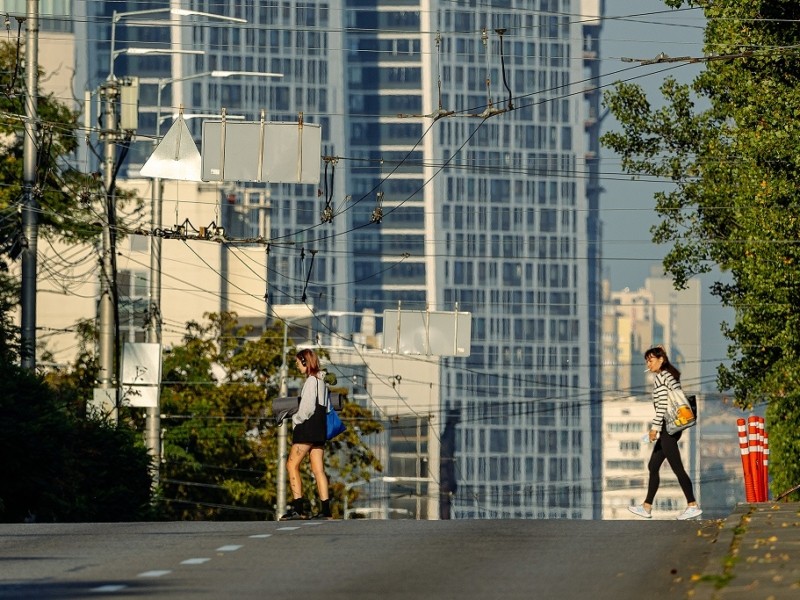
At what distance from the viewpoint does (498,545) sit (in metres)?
15.5

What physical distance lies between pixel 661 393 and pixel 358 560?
23.5 ft

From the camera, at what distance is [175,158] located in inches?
1476

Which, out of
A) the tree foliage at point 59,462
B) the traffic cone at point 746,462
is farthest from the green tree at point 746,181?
the tree foliage at point 59,462

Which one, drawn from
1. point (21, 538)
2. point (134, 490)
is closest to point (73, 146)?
point (134, 490)

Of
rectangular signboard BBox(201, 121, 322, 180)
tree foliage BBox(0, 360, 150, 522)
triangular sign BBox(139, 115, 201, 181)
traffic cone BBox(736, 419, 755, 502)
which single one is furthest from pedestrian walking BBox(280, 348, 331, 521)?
triangular sign BBox(139, 115, 201, 181)

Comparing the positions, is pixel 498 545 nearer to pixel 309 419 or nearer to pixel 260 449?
pixel 309 419

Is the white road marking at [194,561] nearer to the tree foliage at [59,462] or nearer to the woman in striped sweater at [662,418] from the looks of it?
the woman in striped sweater at [662,418]

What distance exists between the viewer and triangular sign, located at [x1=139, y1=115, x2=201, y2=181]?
37094 mm

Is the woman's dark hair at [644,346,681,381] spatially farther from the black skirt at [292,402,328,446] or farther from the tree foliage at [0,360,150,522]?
the tree foliage at [0,360,150,522]

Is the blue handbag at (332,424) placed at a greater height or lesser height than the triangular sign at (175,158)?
lesser

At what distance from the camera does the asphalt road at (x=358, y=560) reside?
40.0 ft

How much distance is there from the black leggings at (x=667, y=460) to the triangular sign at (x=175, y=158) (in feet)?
55.6

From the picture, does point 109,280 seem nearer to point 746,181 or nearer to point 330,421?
point 746,181

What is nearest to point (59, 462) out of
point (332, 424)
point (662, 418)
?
point (332, 424)
